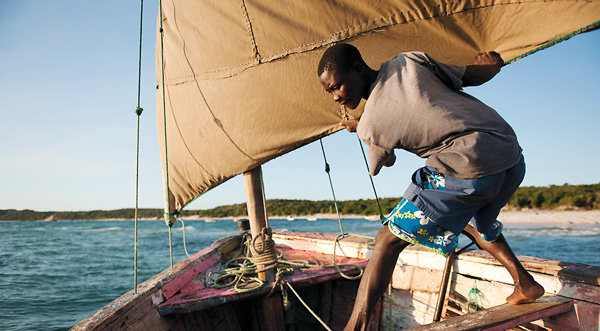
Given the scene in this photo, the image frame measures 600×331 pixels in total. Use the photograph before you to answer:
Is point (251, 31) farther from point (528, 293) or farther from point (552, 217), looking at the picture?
point (552, 217)

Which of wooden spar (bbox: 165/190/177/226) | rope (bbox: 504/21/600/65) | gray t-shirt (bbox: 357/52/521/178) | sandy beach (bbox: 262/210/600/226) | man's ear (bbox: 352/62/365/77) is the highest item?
rope (bbox: 504/21/600/65)

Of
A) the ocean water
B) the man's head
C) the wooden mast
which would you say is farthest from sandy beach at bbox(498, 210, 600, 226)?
the man's head

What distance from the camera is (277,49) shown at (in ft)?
7.47

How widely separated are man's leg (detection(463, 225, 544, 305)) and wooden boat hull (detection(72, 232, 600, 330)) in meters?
0.09

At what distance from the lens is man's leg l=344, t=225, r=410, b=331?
150cm

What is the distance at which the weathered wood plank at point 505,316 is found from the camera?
1.47 metres

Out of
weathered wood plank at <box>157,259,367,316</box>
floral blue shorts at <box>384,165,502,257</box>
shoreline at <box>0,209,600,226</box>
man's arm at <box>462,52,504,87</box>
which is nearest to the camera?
floral blue shorts at <box>384,165,502,257</box>

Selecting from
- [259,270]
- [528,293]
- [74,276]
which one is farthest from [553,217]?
[259,270]

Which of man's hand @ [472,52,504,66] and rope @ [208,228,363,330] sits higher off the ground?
man's hand @ [472,52,504,66]

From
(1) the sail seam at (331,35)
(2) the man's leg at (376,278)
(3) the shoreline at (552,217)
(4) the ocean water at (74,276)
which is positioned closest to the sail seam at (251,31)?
(1) the sail seam at (331,35)

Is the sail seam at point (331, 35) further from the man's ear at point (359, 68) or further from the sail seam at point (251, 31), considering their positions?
the man's ear at point (359, 68)

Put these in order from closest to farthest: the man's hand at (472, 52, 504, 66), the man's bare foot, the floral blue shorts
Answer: the floral blue shorts < the man's hand at (472, 52, 504, 66) < the man's bare foot

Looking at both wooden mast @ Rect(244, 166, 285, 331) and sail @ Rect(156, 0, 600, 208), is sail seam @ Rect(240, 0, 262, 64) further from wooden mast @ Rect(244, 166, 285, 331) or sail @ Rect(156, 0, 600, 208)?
wooden mast @ Rect(244, 166, 285, 331)

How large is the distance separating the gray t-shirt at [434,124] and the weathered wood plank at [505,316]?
0.60 metres
